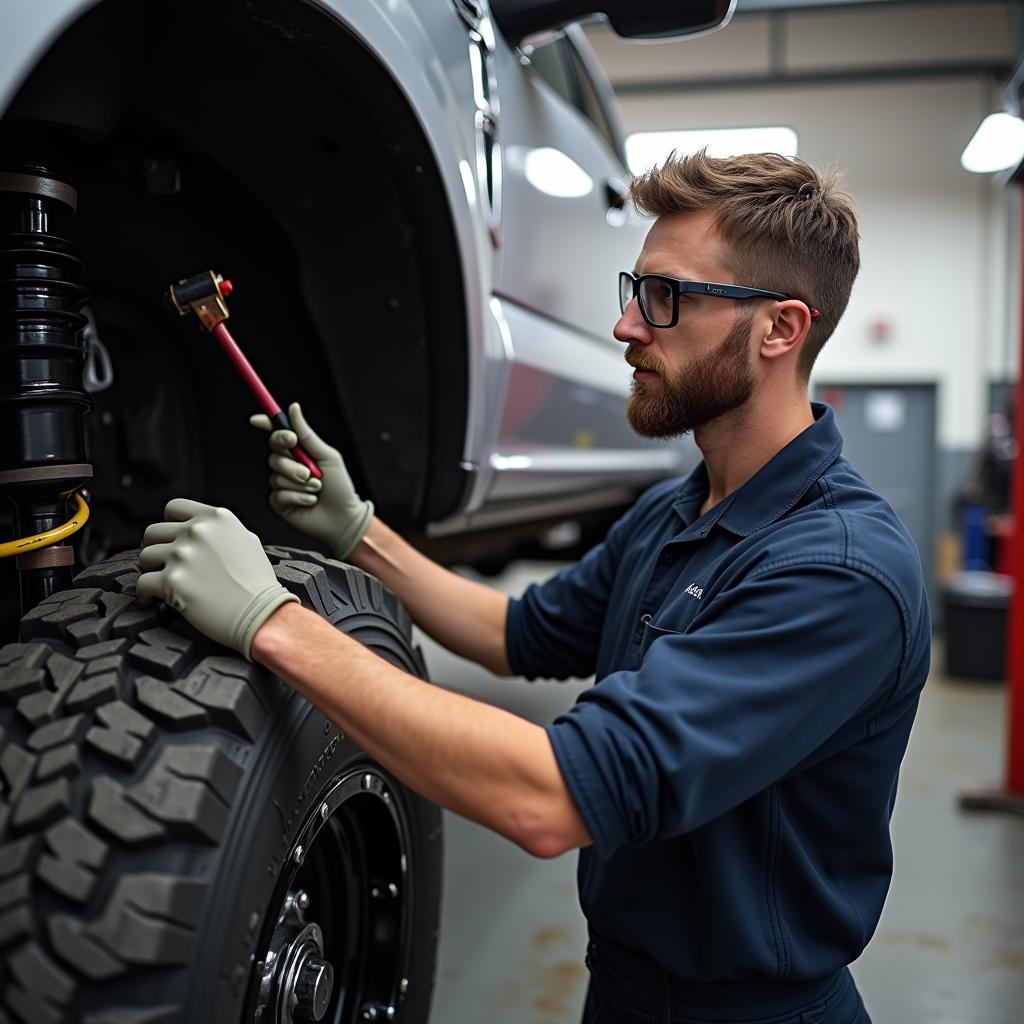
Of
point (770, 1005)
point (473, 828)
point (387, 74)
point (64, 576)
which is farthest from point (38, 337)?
point (473, 828)

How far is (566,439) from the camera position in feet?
7.05

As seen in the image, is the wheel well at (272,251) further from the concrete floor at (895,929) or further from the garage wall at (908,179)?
the garage wall at (908,179)

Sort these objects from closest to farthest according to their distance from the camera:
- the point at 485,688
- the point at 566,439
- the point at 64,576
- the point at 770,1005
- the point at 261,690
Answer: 1. the point at 261,690
2. the point at 64,576
3. the point at 770,1005
4. the point at 566,439
5. the point at 485,688

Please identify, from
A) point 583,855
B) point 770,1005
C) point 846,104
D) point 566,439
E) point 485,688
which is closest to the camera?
point 770,1005

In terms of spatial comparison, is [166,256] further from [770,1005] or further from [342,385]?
[770,1005]

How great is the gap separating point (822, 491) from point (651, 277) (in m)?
0.33

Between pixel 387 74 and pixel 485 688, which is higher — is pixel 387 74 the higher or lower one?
the higher one

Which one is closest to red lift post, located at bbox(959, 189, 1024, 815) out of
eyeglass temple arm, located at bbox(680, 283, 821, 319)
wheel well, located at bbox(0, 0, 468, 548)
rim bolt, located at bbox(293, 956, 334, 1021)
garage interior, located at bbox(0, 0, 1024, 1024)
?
garage interior, located at bbox(0, 0, 1024, 1024)

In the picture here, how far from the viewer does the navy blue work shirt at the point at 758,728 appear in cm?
96

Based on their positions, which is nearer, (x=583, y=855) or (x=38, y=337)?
(x=38, y=337)

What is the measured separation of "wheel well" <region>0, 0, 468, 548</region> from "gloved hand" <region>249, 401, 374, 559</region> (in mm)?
89

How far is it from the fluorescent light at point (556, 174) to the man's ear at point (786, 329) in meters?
0.65

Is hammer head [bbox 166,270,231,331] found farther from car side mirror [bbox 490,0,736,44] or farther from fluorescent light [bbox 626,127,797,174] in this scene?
fluorescent light [bbox 626,127,797,174]

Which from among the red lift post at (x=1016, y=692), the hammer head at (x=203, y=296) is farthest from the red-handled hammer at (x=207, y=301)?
the red lift post at (x=1016, y=692)
